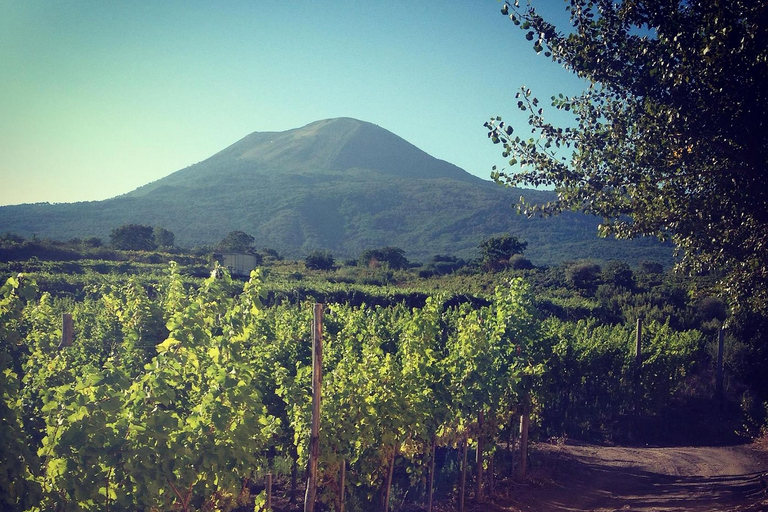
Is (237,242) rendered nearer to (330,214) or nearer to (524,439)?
(524,439)

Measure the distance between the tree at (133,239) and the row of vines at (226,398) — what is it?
1563 inches

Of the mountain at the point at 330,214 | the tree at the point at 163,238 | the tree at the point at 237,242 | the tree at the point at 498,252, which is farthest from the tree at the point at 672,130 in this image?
the mountain at the point at 330,214

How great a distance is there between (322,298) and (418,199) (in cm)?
10571

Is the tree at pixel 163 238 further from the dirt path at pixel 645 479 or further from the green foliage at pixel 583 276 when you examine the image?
the dirt path at pixel 645 479

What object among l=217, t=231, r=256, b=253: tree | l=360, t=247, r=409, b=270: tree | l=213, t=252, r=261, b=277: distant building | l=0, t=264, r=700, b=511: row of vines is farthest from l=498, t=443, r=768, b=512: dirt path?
l=217, t=231, r=256, b=253: tree

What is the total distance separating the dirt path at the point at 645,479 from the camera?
809 centimetres

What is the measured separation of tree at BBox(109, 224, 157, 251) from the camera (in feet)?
161

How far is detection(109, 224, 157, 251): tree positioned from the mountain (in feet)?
99.2

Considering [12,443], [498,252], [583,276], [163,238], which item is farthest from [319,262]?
[12,443]

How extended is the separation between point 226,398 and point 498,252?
150ft

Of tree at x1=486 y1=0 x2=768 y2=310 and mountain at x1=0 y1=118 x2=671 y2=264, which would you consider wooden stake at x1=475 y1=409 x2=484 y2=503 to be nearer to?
tree at x1=486 y1=0 x2=768 y2=310

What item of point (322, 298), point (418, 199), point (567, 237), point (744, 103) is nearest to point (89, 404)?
point (744, 103)

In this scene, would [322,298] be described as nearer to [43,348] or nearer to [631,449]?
[631,449]

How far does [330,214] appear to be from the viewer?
118875 millimetres
